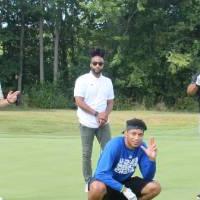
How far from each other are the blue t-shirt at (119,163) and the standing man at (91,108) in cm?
198

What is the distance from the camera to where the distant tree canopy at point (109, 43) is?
140 feet

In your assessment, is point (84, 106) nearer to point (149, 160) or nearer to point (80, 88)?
point (80, 88)

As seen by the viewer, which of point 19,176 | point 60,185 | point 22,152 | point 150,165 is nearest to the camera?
point 150,165

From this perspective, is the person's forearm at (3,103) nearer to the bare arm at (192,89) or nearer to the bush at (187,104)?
the bare arm at (192,89)

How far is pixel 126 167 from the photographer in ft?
23.2

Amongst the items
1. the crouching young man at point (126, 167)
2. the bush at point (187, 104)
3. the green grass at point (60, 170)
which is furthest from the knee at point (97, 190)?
the bush at point (187, 104)

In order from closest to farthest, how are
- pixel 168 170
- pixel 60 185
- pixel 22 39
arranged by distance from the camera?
pixel 60 185
pixel 168 170
pixel 22 39

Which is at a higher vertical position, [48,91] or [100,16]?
[100,16]

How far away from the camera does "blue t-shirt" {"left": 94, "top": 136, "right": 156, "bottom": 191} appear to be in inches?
272

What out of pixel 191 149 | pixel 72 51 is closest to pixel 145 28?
pixel 72 51

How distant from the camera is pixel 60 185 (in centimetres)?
943

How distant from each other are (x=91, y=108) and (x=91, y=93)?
20cm

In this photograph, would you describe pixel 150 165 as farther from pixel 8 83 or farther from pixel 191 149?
pixel 8 83

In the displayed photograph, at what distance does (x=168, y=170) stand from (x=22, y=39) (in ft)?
127
